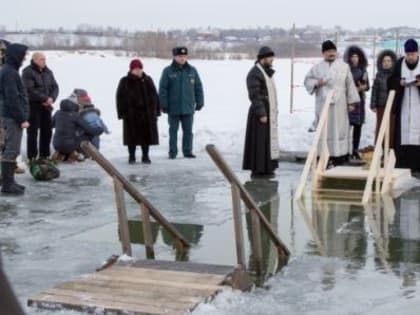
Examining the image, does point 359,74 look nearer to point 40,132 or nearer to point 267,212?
point 267,212

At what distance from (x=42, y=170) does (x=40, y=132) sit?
120 cm

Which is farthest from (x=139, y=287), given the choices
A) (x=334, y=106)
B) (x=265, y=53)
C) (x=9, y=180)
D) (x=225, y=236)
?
(x=334, y=106)

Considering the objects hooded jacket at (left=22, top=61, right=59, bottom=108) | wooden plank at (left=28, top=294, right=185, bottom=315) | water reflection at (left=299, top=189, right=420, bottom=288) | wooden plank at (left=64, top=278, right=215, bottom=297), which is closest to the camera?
wooden plank at (left=28, top=294, right=185, bottom=315)

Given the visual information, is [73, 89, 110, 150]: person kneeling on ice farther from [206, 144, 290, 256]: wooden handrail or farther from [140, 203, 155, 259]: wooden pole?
[206, 144, 290, 256]: wooden handrail

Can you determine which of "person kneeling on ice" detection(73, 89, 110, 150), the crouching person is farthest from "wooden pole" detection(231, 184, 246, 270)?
"person kneeling on ice" detection(73, 89, 110, 150)

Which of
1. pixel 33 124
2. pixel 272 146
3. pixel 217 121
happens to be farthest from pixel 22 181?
pixel 217 121

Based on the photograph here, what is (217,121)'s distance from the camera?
1761cm

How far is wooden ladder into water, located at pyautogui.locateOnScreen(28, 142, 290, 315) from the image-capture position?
4121 mm

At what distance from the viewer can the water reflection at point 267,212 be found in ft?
17.6

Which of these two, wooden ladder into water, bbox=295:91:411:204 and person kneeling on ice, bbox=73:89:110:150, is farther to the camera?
person kneeling on ice, bbox=73:89:110:150

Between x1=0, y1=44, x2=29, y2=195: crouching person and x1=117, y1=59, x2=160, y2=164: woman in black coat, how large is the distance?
2.78 m

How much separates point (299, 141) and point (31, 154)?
174 inches

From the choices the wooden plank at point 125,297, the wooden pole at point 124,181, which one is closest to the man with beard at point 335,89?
the wooden pole at point 124,181

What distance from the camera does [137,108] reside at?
10.8m
